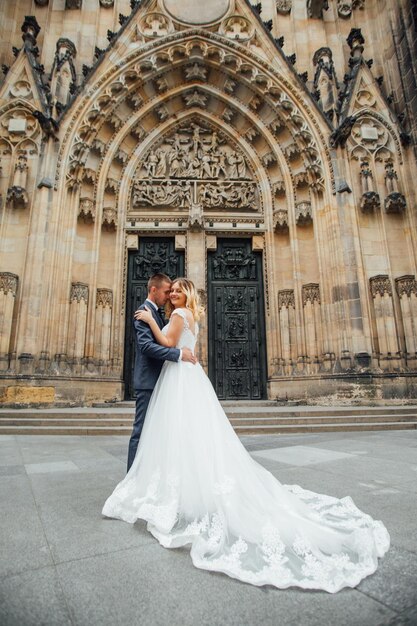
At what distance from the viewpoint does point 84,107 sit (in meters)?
10.9

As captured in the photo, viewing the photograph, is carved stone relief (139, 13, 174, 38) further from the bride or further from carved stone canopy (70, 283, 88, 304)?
the bride

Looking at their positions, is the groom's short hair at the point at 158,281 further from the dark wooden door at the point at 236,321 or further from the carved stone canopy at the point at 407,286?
the carved stone canopy at the point at 407,286

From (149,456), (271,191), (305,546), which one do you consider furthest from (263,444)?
(271,191)

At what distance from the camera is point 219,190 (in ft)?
40.8

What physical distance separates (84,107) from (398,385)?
11626mm

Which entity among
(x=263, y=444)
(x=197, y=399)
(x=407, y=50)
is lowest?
(x=263, y=444)

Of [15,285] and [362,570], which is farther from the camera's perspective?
[15,285]

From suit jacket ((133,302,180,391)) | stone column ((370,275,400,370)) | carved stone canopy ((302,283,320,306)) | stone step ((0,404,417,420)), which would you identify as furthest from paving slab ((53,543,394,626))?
carved stone canopy ((302,283,320,306))

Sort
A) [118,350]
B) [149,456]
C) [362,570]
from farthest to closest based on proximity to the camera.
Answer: [118,350] → [149,456] → [362,570]

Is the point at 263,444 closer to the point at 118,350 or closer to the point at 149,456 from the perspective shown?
the point at 149,456

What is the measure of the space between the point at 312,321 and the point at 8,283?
815cm

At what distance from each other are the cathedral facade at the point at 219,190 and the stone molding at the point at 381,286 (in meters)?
0.06

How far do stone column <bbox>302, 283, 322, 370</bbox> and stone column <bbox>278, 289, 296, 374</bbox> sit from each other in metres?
0.42

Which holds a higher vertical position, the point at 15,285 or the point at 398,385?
the point at 15,285
